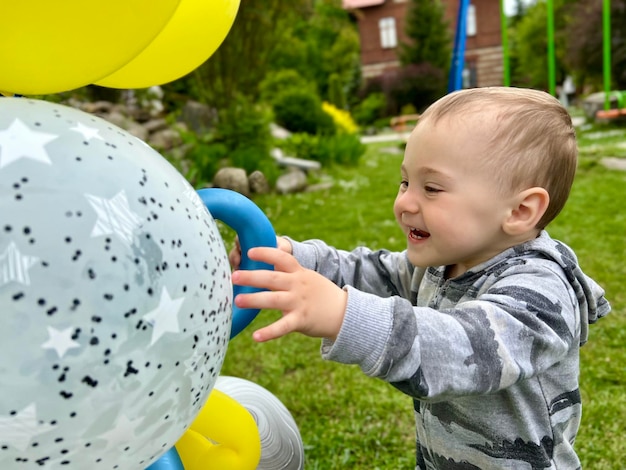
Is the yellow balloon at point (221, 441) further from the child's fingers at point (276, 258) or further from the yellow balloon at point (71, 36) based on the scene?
the yellow balloon at point (71, 36)

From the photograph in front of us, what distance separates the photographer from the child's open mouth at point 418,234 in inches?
53.7

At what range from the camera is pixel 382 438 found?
2547mm

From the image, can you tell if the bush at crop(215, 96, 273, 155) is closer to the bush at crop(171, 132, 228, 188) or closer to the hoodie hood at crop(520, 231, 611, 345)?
the bush at crop(171, 132, 228, 188)

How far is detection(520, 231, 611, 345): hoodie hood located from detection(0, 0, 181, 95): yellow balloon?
88 cm

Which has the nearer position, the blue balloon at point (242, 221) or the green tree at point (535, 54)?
the blue balloon at point (242, 221)

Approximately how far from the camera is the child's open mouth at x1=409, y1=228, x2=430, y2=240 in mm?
1363

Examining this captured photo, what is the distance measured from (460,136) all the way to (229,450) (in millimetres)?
809

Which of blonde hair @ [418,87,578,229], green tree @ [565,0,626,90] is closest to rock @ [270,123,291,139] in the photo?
green tree @ [565,0,626,90]

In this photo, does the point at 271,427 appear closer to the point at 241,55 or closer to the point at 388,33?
the point at 241,55

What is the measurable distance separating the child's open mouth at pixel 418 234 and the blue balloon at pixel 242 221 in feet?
0.97

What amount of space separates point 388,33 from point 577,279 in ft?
101

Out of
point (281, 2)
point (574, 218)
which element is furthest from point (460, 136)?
point (281, 2)

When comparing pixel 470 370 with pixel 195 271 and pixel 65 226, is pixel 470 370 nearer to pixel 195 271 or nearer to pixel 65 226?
pixel 195 271

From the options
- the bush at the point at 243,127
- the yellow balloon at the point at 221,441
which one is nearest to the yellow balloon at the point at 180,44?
the yellow balloon at the point at 221,441
